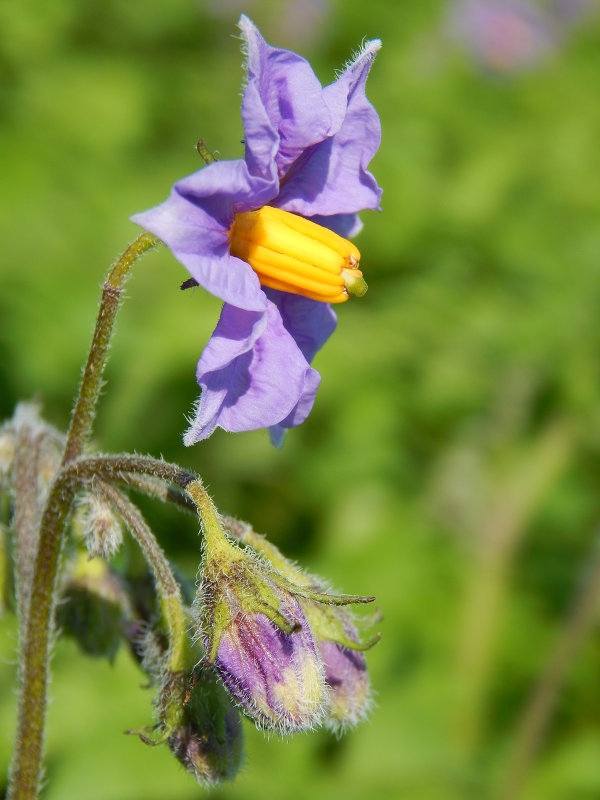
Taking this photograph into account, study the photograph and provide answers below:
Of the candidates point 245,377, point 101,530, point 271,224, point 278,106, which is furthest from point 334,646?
point 278,106

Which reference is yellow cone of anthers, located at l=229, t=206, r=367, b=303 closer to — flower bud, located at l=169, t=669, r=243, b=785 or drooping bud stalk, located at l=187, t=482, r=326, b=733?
drooping bud stalk, located at l=187, t=482, r=326, b=733

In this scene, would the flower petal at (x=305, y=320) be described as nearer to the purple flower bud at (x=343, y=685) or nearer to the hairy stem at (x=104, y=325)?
the hairy stem at (x=104, y=325)

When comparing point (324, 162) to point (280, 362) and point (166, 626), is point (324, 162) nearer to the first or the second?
point (280, 362)

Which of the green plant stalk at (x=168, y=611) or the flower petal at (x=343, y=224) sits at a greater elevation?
the flower petal at (x=343, y=224)

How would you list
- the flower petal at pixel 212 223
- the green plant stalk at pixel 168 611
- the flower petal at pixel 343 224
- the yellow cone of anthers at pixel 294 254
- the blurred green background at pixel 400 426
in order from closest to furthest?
the flower petal at pixel 212 223 < the yellow cone of anthers at pixel 294 254 < the green plant stalk at pixel 168 611 < the flower petal at pixel 343 224 < the blurred green background at pixel 400 426

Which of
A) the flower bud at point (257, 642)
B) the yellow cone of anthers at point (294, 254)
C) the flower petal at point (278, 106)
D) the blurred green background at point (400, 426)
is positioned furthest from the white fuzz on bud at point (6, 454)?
the blurred green background at point (400, 426)

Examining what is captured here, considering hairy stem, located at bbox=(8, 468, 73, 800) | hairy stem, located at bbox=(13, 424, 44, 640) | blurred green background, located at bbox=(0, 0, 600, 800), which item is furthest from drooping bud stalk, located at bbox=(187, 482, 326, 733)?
blurred green background, located at bbox=(0, 0, 600, 800)
